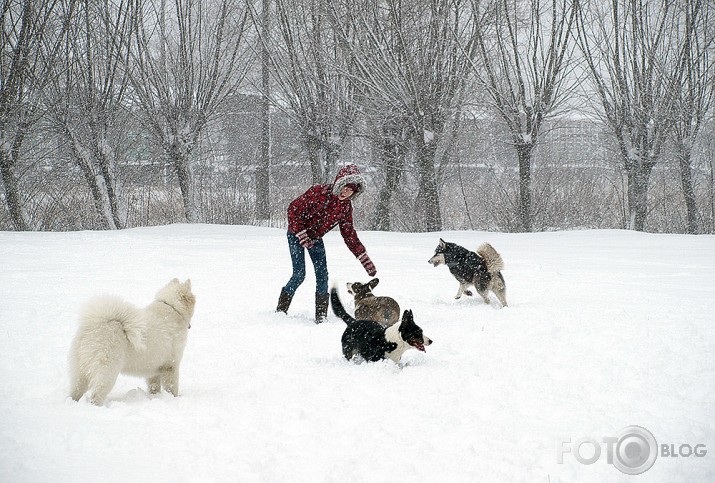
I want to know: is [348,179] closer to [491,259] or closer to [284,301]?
[284,301]

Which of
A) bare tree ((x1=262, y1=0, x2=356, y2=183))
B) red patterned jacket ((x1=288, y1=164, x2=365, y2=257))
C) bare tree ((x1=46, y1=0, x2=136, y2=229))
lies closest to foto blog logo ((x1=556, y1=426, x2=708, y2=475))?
red patterned jacket ((x1=288, y1=164, x2=365, y2=257))

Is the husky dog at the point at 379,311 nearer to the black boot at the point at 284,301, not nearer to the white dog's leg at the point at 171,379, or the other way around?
the black boot at the point at 284,301

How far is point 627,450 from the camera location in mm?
3246

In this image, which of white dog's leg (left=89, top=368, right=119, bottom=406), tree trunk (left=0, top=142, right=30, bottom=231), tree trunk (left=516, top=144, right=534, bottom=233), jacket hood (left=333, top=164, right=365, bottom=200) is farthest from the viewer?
tree trunk (left=516, top=144, right=534, bottom=233)

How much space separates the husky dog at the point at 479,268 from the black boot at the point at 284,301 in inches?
92.4

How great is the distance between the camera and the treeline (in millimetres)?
16703

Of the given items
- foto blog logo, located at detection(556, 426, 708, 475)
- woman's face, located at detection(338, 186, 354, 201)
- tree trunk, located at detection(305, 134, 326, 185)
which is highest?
tree trunk, located at detection(305, 134, 326, 185)

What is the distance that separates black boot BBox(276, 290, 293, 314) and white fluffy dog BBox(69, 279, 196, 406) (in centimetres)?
313

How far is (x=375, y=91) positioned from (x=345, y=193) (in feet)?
35.4

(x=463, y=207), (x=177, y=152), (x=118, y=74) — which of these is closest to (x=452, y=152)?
(x=463, y=207)

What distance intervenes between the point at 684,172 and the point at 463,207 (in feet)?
25.6

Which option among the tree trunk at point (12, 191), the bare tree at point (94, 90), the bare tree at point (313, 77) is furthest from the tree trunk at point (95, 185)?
the bare tree at point (313, 77)

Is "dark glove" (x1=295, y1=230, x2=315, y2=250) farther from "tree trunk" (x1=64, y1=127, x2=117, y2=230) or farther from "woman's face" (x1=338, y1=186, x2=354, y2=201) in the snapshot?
"tree trunk" (x1=64, y1=127, x2=117, y2=230)

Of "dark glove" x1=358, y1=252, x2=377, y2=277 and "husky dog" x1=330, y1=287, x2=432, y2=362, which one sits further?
"dark glove" x1=358, y1=252, x2=377, y2=277
